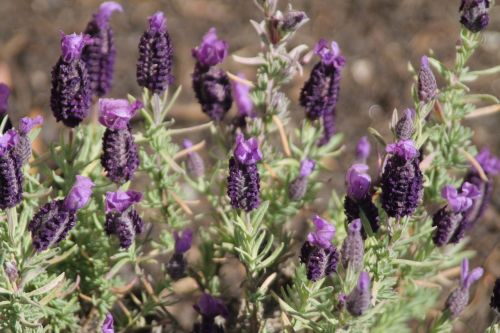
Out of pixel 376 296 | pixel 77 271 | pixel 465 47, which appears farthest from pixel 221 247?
pixel 465 47

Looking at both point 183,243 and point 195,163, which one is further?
point 195,163

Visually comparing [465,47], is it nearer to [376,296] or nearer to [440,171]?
[440,171]

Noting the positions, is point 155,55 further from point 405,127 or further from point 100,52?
point 405,127

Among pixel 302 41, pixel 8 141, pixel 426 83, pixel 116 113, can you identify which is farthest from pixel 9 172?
pixel 302 41

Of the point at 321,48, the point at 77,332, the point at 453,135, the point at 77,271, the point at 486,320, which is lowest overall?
the point at 486,320

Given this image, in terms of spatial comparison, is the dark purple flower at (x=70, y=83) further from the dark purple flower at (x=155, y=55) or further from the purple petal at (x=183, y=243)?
the purple petal at (x=183, y=243)

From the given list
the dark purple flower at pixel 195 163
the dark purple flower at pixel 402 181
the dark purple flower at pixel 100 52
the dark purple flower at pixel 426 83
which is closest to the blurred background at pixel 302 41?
the dark purple flower at pixel 195 163
